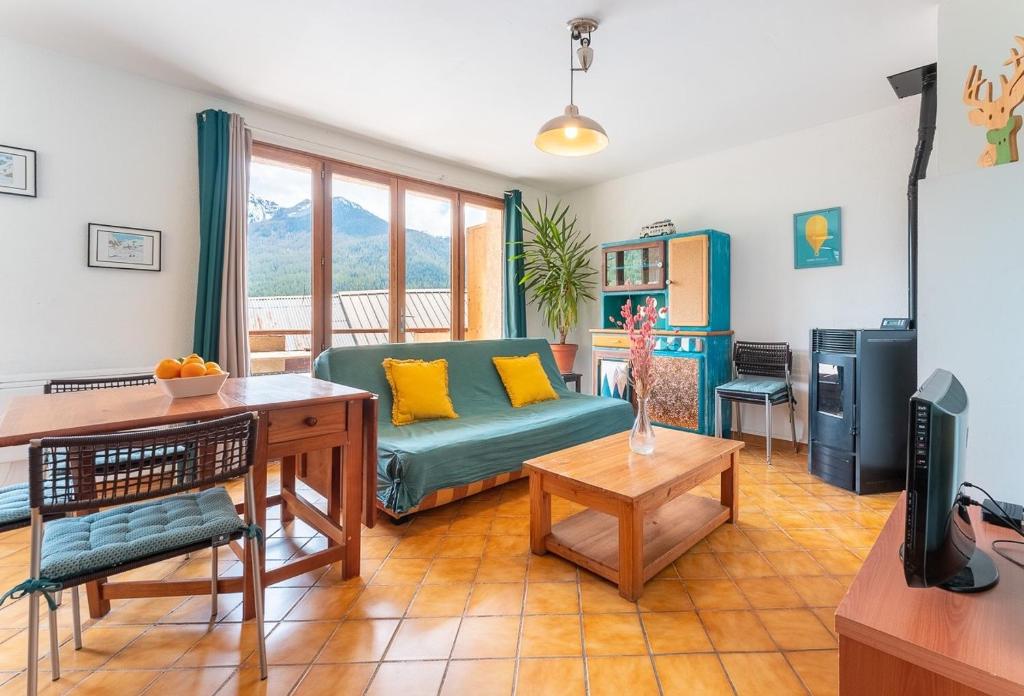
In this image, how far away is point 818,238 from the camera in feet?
12.4

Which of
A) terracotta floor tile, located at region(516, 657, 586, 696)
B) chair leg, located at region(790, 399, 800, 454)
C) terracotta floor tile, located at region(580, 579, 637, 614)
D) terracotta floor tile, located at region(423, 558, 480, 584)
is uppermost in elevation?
chair leg, located at region(790, 399, 800, 454)

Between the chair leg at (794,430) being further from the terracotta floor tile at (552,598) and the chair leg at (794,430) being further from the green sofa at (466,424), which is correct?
the terracotta floor tile at (552,598)

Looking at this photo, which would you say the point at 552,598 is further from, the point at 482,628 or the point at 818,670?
the point at 818,670

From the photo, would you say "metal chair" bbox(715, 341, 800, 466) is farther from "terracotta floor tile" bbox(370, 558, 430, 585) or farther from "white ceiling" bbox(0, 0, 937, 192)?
"terracotta floor tile" bbox(370, 558, 430, 585)

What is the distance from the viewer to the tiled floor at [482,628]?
1411mm

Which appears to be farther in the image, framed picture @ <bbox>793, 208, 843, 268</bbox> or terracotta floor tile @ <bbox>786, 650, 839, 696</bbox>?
framed picture @ <bbox>793, 208, 843, 268</bbox>

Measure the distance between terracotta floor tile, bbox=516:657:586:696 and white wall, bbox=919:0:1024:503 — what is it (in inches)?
51.0

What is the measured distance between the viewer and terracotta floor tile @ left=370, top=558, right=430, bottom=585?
6.48 feet

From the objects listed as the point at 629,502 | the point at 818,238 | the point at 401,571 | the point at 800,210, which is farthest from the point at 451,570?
the point at 800,210

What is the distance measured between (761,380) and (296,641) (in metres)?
3.73

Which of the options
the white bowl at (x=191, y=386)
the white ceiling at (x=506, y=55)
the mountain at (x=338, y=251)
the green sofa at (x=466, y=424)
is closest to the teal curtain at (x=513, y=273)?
the mountain at (x=338, y=251)

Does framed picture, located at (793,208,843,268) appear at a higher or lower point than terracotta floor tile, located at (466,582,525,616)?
higher

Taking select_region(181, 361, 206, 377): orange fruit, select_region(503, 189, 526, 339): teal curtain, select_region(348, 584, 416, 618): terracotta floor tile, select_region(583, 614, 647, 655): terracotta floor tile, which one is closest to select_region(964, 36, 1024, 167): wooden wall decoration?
select_region(583, 614, 647, 655): terracotta floor tile

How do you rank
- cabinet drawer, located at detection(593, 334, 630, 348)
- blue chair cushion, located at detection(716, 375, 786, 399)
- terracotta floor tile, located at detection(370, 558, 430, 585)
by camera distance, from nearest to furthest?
terracotta floor tile, located at detection(370, 558, 430, 585) < blue chair cushion, located at detection(716, 375, 786, 399) < cabinet drawer, located at detection(593, 334, 630, 348)
